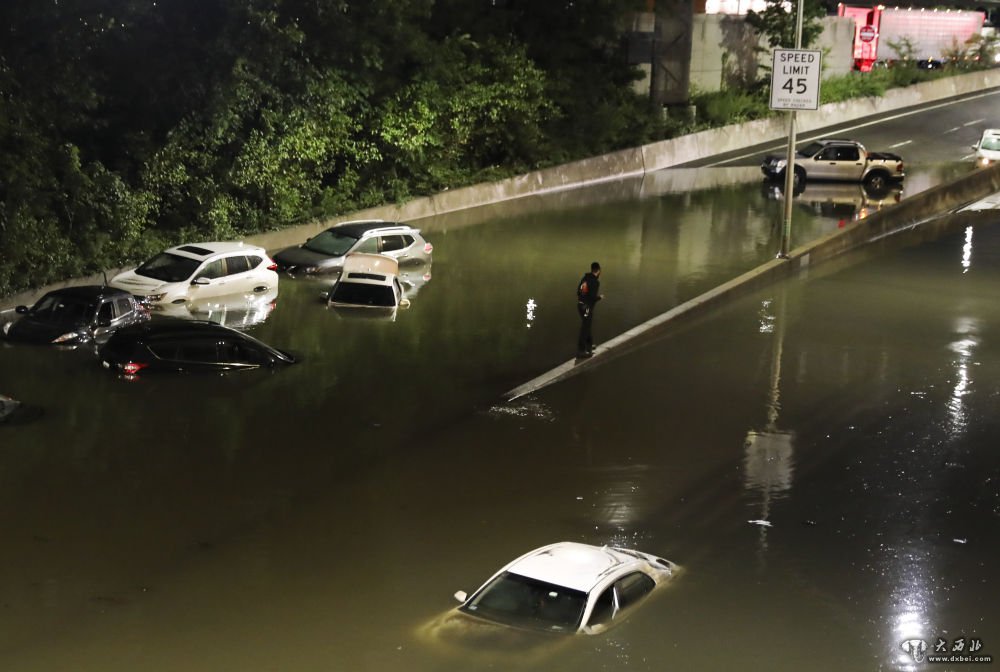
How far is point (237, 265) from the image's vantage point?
26.4 meters

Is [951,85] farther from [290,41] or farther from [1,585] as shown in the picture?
[1,585]

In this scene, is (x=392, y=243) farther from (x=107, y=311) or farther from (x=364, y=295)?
(x=107, y=311)

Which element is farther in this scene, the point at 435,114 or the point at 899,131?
the point at 899,131

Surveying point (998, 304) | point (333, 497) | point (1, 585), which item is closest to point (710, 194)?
point (998, 304)

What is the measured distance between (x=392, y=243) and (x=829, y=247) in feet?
35.7

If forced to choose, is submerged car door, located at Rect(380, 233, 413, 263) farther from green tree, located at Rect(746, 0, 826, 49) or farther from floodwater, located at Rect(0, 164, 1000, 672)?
green tree, located at Rect(746, 0, 826, 49)

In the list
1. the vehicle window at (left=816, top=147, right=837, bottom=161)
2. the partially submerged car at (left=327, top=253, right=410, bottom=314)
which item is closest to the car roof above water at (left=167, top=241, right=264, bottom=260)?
the partially submerged car at (left=327, top=253, right=410, bottom=314)

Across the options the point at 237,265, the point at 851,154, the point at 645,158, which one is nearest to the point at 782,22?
the point at 645,158

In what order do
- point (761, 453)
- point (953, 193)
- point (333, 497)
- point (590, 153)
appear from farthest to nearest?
point (590, 153) → point (953, 193) → point (761, 453) → point (333, 497)

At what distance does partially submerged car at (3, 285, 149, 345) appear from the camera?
22031 mm

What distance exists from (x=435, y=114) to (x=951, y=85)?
3317 centimetres

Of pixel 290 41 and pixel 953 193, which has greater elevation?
pixel 290 41

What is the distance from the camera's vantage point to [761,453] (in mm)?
17688

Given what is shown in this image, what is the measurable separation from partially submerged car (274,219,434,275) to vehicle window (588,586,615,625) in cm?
1853
